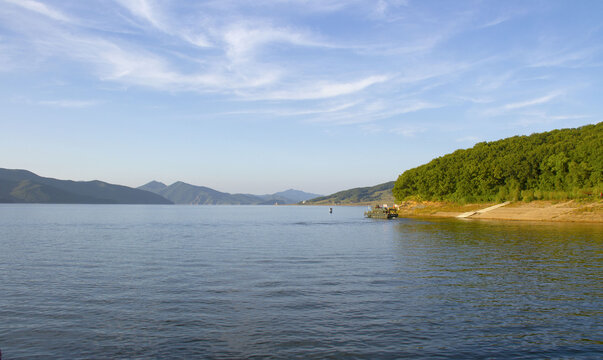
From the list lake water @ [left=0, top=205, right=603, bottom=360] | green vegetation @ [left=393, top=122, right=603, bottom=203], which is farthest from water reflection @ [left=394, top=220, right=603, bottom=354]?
green vegetation @ [left=393, top=122, right=603, bottom=203]

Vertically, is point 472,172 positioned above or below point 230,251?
above

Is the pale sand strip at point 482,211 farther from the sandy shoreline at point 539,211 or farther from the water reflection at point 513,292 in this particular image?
the water reflection at point 513,292

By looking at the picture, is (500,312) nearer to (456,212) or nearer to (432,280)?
(432,280)

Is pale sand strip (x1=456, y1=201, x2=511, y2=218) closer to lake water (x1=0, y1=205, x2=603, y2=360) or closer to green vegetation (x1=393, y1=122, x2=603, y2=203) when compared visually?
green vegetation (x1=393, y1=122, x2=603, y2=203)

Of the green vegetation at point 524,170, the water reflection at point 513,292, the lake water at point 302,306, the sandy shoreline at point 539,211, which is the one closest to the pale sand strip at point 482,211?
the sandy shoreline at point 539,211

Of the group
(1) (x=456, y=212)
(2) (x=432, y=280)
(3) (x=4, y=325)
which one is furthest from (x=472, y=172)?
(3) (x=4, y=325)

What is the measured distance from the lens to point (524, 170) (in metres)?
147

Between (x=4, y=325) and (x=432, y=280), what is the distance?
28240 millimetres

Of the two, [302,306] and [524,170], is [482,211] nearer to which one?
[524,170]

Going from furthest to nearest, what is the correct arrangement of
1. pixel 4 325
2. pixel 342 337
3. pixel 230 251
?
pixel 230 251 → pixel 4 325 → pixel 342 337

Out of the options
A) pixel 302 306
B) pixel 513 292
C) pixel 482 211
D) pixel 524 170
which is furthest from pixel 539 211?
pixel 302 306

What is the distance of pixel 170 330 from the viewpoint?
66.3 feet

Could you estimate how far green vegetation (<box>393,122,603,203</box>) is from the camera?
12769 centimetres

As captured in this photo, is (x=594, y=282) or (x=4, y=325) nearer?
(x=4, y=325)
